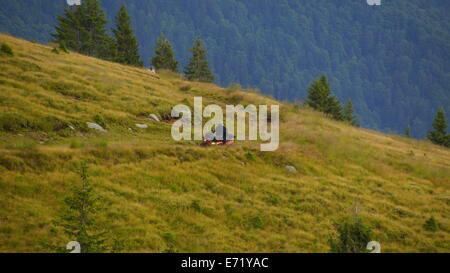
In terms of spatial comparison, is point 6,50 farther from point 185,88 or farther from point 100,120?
point 185,88

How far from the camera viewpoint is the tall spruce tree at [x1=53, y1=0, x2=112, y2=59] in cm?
6612

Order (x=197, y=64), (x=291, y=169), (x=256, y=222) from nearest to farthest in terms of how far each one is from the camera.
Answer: (x=256, y=222) < (x=291, y=169) < (x=197, y=64)

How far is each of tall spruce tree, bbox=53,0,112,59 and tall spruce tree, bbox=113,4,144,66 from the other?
12.0 ft

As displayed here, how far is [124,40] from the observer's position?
238 feet

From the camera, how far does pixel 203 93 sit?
43.8 metres

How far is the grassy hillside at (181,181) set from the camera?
13719 millimetres

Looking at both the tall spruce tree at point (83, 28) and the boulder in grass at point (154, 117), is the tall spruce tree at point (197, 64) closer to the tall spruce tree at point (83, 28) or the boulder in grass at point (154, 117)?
the tall spruce tree at point (83, 28)

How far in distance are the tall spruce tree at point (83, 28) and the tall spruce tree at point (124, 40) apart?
144 inches

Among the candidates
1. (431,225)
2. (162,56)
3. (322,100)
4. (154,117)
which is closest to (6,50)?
(154,117)

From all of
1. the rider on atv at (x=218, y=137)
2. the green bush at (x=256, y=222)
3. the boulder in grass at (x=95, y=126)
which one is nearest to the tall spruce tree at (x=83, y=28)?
the boulder in grass at (x=95, y=126)

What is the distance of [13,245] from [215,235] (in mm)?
7587

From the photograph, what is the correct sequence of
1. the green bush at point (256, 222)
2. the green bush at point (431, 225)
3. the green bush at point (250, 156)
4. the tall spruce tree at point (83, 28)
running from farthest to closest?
the tall spruce tree at point (83, 28), the green bush at point (250, 156), the green bush at point (431, 225), the green bush at point (256, 222)

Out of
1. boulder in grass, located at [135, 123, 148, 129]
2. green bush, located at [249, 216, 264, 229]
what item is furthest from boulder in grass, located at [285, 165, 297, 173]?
boulder in grass, located at [135, 123, 148, 129]

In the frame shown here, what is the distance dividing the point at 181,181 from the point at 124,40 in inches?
2467
